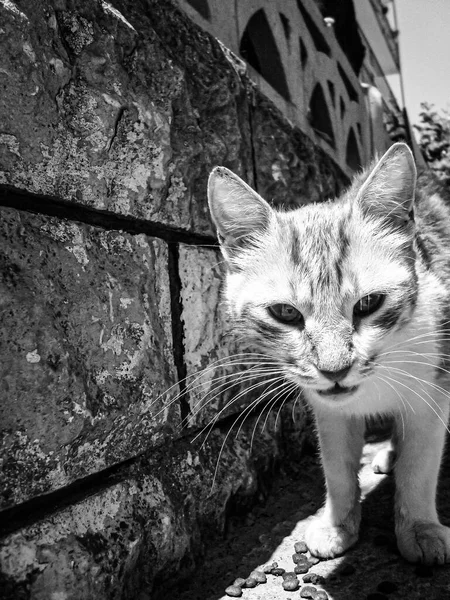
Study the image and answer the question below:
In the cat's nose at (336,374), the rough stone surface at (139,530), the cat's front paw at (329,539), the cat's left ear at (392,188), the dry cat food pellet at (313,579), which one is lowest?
the dry cat food pellet at (313,579)

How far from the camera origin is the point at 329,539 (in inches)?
80.2

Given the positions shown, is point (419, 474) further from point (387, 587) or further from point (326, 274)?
point (326, 274)

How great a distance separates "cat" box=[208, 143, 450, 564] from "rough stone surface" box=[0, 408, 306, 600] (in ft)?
1.19

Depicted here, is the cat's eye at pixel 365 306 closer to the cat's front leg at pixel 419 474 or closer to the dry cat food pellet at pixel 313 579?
the cat's front leg at pixel 419 474

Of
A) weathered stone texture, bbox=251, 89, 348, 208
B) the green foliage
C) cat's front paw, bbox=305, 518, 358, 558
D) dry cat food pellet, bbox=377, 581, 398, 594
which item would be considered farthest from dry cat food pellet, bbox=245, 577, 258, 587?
the green foliage

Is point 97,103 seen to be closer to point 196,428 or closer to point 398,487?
point 196,428

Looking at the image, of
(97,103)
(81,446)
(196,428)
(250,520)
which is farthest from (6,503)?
(250,520)

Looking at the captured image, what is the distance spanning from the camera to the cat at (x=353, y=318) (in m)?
1.83

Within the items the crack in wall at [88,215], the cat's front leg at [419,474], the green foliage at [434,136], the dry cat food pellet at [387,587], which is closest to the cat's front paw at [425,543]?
the cat's front leg at [419,474]

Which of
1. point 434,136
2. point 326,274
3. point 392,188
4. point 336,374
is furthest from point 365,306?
point 434,136

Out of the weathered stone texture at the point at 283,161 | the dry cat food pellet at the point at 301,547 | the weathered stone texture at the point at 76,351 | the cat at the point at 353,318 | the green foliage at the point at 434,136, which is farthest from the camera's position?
the green foliage at the point at 434,136

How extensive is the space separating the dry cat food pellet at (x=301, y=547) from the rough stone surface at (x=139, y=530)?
0.91 ft

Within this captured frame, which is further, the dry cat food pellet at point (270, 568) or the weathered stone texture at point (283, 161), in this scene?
the weathered stone texture at point (283, 161)

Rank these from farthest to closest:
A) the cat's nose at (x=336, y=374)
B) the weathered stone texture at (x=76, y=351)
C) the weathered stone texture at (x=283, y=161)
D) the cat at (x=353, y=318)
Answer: the weathered stone texture at (x=283, y=161), the cat at (x=353, y=318), the cat's nose at (x=336, y=374), the weathered stone texture at (x=76, y=351)
